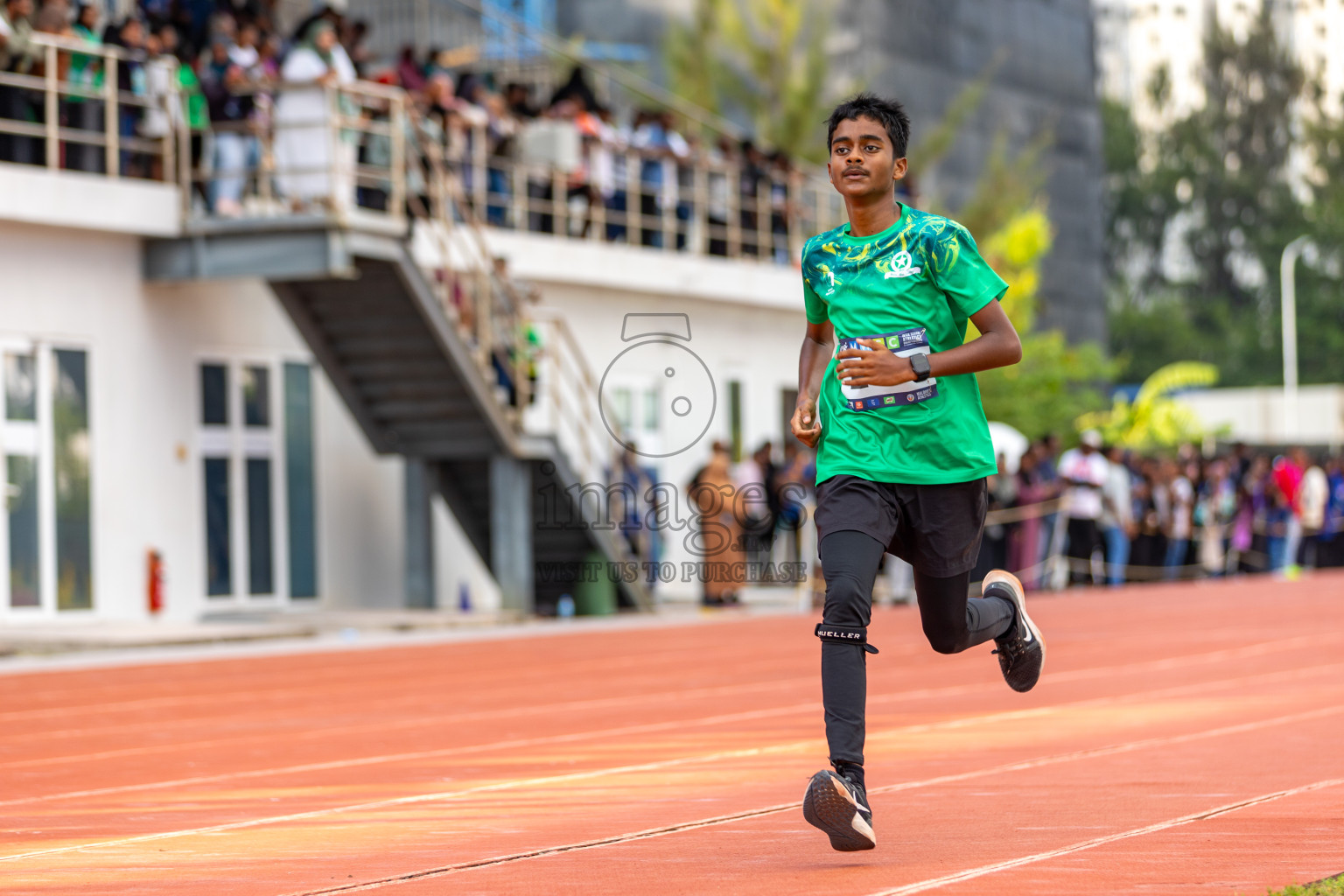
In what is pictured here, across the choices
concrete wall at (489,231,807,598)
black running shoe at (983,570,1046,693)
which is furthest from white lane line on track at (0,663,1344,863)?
concrete wall at (489,231,807,598)

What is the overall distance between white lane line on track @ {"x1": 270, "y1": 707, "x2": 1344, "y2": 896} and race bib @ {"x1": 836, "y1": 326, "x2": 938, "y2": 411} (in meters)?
1.47

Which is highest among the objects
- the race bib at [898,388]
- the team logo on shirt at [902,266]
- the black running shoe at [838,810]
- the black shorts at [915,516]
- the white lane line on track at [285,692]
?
the team logo on shirt at [902,266]

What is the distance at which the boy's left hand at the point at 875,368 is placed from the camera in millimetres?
5945

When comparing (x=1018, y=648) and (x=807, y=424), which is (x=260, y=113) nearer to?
(x=1018, y=648)

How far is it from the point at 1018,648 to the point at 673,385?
73.6 feet

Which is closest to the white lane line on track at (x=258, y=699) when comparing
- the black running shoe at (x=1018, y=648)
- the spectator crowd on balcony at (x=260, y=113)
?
the black running shoe at (x=1018, y=648)

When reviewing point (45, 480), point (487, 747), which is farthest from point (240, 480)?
point (487, 747)

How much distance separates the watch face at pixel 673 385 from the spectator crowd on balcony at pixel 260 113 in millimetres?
2423

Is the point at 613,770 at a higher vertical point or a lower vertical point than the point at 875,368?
lower

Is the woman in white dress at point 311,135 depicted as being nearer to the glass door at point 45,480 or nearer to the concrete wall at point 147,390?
the concrete wall at point 147,390

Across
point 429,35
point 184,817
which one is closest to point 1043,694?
point 184,817

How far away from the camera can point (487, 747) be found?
9602mm

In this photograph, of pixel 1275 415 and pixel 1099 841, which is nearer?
pixel 1099 841

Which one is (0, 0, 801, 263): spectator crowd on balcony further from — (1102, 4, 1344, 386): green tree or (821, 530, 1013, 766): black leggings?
(1102, 4, 1344, 386): green tree
